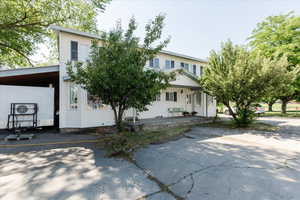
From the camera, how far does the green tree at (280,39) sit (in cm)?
1395

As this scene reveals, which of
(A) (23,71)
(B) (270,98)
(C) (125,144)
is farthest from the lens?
(B) (270,98)

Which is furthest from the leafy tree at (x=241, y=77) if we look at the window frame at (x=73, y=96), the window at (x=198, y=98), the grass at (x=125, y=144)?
Result: the window frame at (x=73, y=96)

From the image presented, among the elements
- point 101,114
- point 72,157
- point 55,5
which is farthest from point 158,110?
point 55,5

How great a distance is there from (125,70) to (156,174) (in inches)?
143

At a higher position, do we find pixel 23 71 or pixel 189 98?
pixel 23 71

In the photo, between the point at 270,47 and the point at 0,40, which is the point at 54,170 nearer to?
the point at 0,40

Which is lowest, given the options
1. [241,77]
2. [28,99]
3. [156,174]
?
[156,174]

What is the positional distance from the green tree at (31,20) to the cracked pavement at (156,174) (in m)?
12.4

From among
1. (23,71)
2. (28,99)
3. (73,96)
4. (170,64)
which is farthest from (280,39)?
(28,99)

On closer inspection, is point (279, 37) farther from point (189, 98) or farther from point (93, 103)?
point (93, 103)

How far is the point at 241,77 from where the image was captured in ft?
26.1

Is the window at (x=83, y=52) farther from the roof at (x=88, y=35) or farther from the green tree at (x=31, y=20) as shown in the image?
the green tree at (x=31, y=20)

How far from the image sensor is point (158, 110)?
38.4 ft

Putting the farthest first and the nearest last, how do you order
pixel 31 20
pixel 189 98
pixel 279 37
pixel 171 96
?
pixel 279 37 → pixel 189 98 → pixel 171 96 → pixel 31 20
